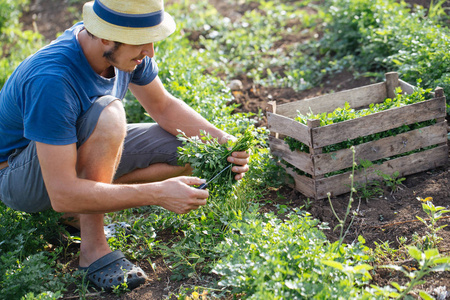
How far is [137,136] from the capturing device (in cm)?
358

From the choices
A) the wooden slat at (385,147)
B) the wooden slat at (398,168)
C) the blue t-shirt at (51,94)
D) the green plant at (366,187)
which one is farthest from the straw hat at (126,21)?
the green plant at (366,187)

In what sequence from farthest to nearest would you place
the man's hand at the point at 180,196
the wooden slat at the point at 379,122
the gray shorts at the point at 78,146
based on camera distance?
1. the wooden slat at the point at 379,122
2. the gray shorts at the point at 78,146
3. the man's hand at the point at 180,196

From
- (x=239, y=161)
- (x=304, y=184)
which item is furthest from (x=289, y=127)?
(x=239, y=161)

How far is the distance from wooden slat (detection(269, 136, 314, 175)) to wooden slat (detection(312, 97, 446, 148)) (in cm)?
16

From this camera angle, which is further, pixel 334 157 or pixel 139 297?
pixel 334 157

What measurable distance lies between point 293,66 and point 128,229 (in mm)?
3068

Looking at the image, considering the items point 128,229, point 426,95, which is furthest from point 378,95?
point 128,229

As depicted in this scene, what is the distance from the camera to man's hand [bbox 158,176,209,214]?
108 inches

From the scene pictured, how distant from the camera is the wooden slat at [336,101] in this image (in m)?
3.82

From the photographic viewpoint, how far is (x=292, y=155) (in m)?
3.49

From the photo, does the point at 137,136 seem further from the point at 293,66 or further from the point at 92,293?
the point at 293,66

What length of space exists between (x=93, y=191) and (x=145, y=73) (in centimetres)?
101

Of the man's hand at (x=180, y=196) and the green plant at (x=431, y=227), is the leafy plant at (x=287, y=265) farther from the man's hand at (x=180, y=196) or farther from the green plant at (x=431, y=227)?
the green plant at (x=431, y=227)

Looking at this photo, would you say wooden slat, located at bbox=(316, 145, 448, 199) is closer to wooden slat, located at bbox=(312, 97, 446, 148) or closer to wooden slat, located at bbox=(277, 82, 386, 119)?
wooden slat, located at bbox=(312, 97, 446, 148)
